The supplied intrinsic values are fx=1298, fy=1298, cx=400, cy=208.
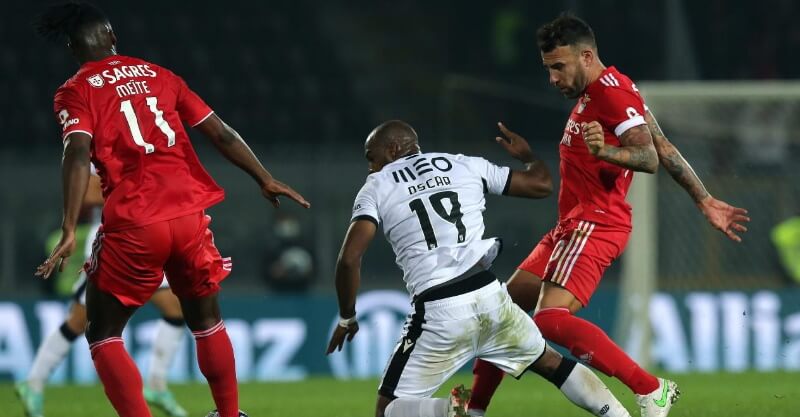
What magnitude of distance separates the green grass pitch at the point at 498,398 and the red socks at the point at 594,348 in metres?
1.35

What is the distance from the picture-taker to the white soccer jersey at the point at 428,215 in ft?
18.8

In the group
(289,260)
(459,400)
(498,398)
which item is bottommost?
(289,260)

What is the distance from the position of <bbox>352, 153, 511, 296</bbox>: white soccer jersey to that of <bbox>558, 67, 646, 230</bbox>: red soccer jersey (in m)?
0.87

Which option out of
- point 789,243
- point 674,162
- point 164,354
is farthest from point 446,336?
point 789,243

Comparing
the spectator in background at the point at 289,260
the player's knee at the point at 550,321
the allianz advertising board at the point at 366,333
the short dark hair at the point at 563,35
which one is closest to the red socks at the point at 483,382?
the player's knee at the point at 550,321

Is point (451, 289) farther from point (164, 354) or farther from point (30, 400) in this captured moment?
point (30, 400)

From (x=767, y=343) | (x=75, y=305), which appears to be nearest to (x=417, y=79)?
(x=767, y=343)

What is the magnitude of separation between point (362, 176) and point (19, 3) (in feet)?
25.4

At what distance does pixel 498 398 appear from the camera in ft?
31.8

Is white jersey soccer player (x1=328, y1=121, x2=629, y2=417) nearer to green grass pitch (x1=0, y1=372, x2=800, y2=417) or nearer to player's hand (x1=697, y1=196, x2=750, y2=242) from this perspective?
player's hand (x1=697, y1=196, x2=750, y2=242)

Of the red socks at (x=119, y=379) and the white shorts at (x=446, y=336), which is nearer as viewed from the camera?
the white shorts at (x=446, y=336)

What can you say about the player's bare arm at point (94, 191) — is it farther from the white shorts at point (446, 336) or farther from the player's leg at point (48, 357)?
the white shorts at point (446, 336)

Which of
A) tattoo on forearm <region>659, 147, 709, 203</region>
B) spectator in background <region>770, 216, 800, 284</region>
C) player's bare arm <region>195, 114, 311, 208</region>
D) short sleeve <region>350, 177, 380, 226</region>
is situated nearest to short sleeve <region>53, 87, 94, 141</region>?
player's bare arm <region>195, 114, 311, 208</region>

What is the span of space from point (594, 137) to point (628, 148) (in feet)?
0.91
